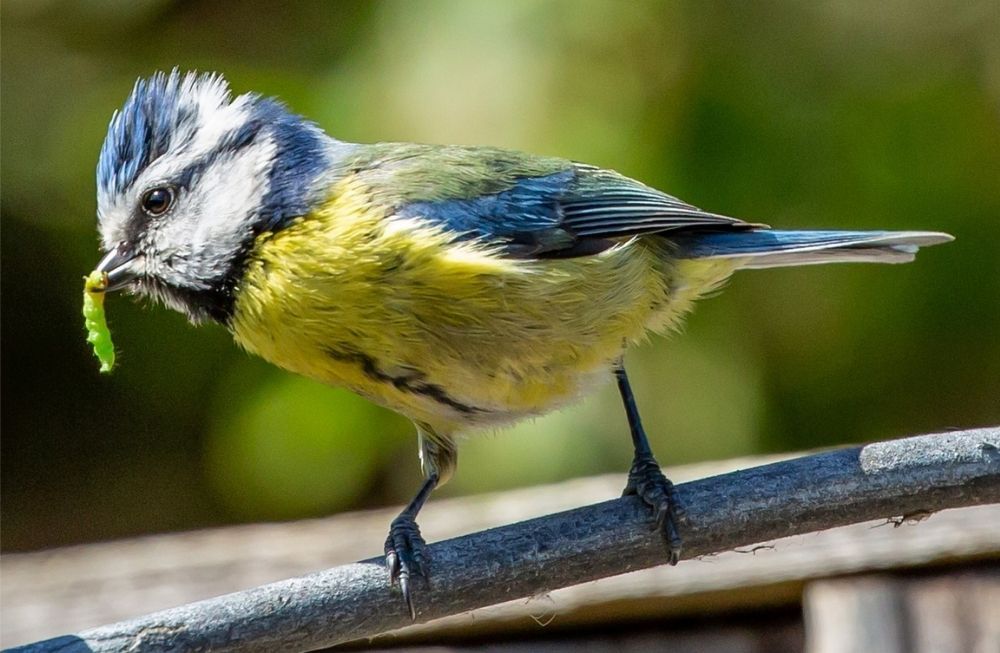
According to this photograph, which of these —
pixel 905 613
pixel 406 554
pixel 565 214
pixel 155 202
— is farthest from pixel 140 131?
pixel 905 613

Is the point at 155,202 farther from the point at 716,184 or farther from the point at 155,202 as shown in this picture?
the point at 716,184

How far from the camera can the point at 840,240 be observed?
2342mm

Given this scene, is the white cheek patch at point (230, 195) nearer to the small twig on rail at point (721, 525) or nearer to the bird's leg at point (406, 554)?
the bird's leg at point (406, 554)

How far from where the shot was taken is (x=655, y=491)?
75.6 inches

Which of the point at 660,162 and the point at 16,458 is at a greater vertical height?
the point at 660,162

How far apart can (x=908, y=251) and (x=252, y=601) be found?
1406 mm

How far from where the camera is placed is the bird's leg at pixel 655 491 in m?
1.78

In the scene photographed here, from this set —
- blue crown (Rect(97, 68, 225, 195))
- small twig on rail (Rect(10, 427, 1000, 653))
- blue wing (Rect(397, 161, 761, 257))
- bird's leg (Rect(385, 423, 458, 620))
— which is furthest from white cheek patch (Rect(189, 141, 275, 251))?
small twig on rail (Rect(10, 427, 1000, 653))

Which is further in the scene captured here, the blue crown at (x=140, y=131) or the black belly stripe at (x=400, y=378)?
the blue crown at (x=140, y=131)

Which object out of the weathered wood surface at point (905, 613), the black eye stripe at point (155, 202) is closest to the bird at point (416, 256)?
the black eye stripe at point (155, 202)

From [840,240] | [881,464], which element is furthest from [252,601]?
[840,240]

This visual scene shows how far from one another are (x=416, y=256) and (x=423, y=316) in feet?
0.33

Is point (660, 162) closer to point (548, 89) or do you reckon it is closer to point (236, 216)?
point (548, 89)

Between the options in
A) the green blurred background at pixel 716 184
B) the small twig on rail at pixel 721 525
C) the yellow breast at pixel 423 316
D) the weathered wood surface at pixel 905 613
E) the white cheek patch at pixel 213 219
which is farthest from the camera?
the green blurred background at pixel 716 184
